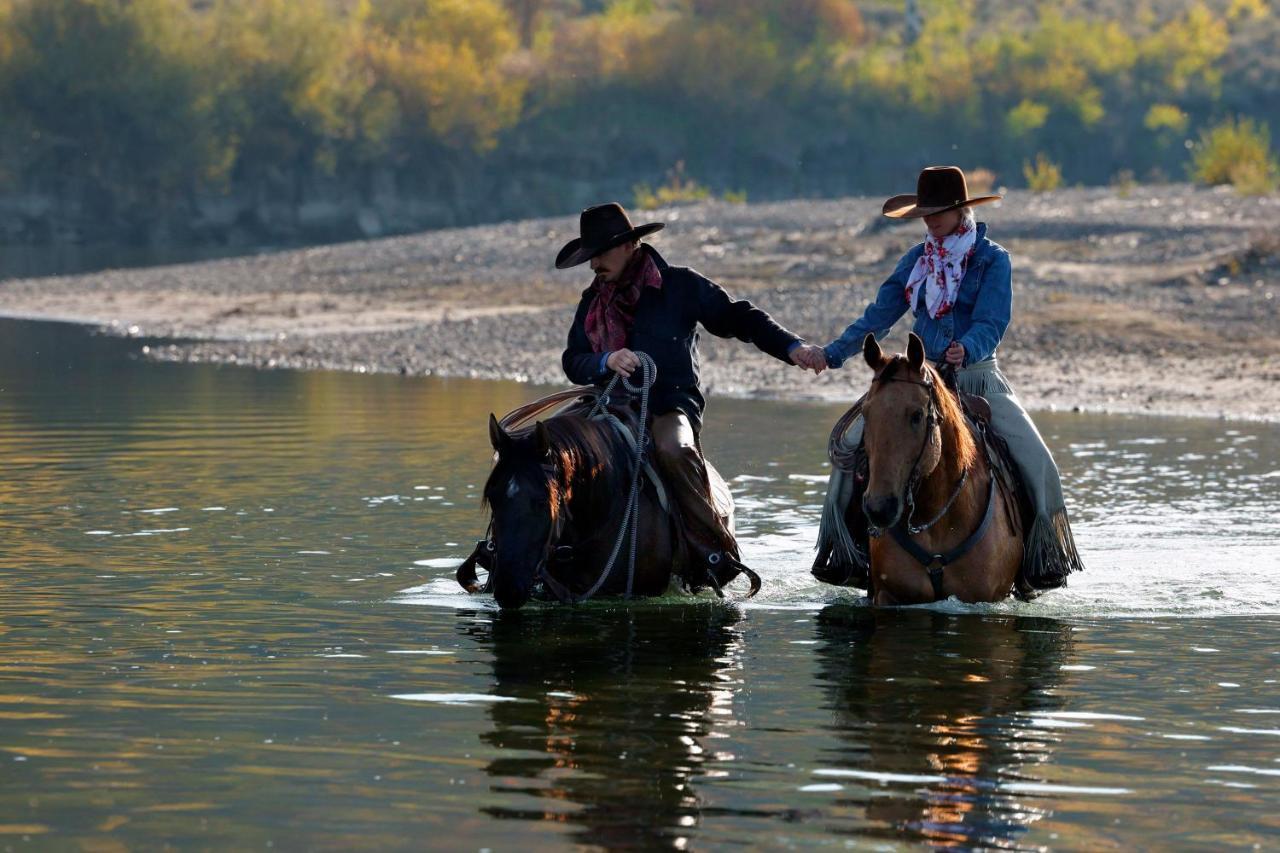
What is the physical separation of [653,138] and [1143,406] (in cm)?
4618

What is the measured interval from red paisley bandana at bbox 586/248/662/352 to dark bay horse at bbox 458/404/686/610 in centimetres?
47

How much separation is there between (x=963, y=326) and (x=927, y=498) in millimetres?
1010

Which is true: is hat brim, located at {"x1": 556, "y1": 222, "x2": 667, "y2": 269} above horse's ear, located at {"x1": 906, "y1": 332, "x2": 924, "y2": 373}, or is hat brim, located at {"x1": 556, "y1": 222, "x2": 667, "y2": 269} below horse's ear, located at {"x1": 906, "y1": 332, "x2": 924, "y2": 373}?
above

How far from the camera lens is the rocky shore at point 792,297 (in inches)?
816

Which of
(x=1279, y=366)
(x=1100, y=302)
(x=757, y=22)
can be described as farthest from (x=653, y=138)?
(x=1279, y=366)

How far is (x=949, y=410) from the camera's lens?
810 cm

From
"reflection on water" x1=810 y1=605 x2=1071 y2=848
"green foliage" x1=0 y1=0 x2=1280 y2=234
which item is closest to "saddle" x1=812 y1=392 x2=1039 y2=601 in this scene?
"reflection on water" x1=810 y1=605 x2=1071 y2=848

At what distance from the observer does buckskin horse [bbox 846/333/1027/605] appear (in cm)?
776

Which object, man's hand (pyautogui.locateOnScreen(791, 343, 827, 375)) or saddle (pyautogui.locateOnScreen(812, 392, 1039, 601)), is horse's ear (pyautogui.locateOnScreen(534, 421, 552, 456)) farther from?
man's hand (pyautogui.locateOnScreen(791, 343, 827, 375))

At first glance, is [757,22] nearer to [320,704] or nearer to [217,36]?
[217,36]

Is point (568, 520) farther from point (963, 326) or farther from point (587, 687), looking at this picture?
point (963, 326)

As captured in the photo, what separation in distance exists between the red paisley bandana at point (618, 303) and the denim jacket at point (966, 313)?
0.81 m

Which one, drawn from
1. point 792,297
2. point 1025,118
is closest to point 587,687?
point 792,297

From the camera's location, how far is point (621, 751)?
664 centimetres
